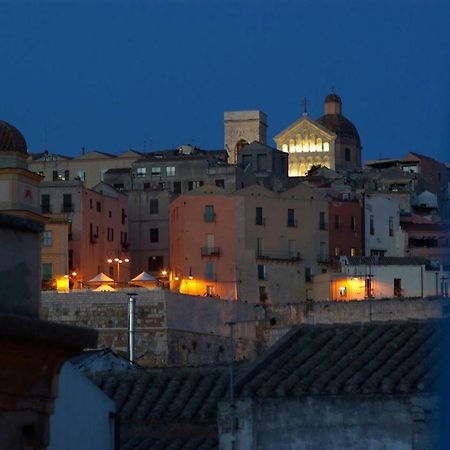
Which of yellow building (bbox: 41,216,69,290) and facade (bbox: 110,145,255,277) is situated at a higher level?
facade (bbox: 110,145,255,277)

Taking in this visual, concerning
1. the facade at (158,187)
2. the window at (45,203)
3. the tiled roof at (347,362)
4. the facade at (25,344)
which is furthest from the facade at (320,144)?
the facade at (25,344)

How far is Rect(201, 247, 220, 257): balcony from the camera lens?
91562mm

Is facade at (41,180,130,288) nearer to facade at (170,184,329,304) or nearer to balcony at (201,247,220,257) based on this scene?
facade at (170,184,329,304)

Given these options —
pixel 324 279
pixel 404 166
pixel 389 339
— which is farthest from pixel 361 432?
pixel 404 166

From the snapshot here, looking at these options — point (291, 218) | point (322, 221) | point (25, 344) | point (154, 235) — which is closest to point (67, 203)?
point (154, 235)

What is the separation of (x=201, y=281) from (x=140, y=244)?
313 inches

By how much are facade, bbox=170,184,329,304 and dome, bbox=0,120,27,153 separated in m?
18.6

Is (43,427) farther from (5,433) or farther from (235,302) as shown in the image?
(235,302)

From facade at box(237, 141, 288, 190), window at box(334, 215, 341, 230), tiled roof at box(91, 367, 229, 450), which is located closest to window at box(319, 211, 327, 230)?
window at box(334, 215, 341, 230)

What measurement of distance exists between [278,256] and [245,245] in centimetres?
169

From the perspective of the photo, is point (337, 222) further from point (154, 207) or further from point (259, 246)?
point (154, 207)

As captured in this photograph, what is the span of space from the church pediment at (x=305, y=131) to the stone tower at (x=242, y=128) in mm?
9045

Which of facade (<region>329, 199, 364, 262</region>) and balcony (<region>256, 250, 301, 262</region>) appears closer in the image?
balcony (<region>256, 250, 301, 262</region>)

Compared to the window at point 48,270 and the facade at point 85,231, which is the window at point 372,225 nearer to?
the facade at point 85,231
